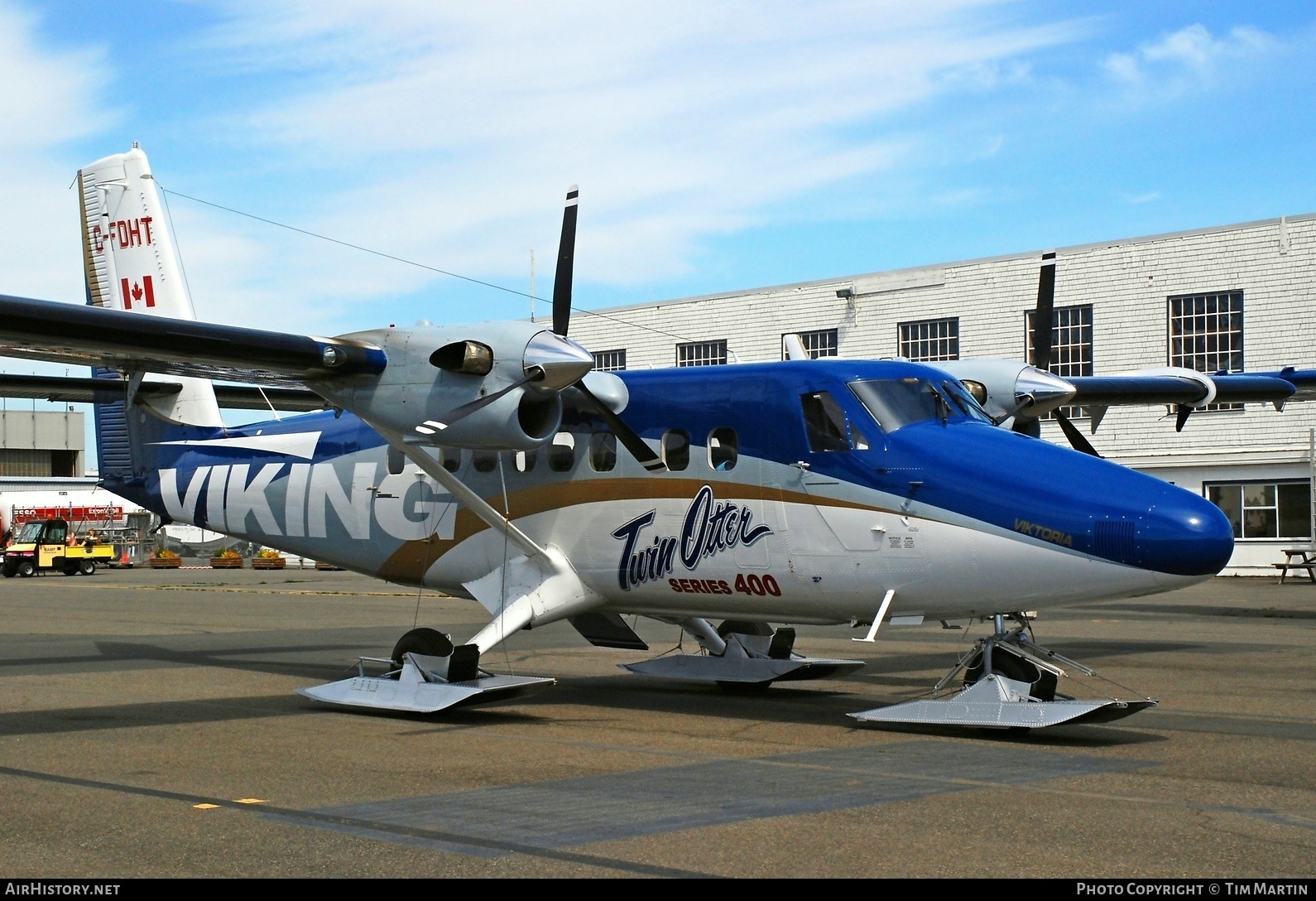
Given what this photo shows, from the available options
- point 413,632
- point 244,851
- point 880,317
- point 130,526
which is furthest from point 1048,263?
point 130,526

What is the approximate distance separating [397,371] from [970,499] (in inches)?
201

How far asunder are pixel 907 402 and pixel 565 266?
3678 millimetres

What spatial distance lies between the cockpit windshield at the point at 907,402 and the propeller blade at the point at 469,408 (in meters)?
Result: 2.75

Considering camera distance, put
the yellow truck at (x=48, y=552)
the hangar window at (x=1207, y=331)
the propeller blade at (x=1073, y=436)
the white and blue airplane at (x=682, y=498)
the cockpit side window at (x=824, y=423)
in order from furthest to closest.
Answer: the yellow truck at (x=48, y=552) → the hangar window at (x=1207, y=331) → the propeller blade at (x=1073, y=436) → the cockpit side window at (x=824, y=423) → the white and blue airplane at (x=682, y=498)

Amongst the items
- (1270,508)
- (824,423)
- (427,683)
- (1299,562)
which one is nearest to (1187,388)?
(824,423)

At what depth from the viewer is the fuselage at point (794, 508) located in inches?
398

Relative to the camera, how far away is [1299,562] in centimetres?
3734

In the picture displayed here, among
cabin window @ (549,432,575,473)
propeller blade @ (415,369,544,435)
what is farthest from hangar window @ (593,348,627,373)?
propeller blade @ (415,369,544,435)

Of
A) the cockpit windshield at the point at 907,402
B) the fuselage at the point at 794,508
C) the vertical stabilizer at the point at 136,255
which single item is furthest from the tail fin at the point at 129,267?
the cockpit windshield at the point at 907,402

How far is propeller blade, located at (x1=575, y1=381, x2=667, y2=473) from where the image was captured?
12.1 meters

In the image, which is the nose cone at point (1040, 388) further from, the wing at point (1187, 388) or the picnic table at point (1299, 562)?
the picnic table at point (1299, 562)

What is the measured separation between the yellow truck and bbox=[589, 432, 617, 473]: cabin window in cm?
4514

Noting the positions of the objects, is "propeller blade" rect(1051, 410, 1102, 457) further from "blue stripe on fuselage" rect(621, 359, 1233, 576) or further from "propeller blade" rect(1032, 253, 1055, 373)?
"blue stripe on fuselage" rect(621, 359, 1233, 576)
